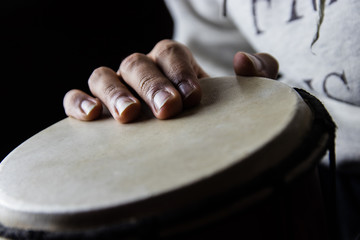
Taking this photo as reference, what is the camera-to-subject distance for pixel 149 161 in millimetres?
415

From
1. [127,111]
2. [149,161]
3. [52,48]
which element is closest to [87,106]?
[127,111]

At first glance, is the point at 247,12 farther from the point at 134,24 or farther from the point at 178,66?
the point at 134,24

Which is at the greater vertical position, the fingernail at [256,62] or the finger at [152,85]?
the finger at [152,85]

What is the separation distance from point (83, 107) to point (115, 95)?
68 millimetres

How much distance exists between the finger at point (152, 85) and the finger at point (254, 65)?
15cm

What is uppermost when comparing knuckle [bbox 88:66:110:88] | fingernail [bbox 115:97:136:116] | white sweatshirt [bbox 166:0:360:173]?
knuckle [bbox 88:66:110:88]

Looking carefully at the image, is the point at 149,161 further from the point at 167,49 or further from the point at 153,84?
the point at 167,49

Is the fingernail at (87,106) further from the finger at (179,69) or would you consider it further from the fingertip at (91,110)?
the finger at (179,69)

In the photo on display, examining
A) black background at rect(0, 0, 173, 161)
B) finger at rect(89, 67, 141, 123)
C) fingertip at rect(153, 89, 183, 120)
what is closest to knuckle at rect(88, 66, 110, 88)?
finger at rect(89, 67, 141, 123)

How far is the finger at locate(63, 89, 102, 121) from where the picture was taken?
2.03 feet

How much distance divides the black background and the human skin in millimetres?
531

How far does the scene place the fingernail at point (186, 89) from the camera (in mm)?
547

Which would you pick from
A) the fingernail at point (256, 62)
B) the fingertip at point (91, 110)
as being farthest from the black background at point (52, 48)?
the fingernail at point (256, 62)

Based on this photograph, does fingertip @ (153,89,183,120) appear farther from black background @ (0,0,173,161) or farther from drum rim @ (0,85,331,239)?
black background @ (0,0,173,161)
